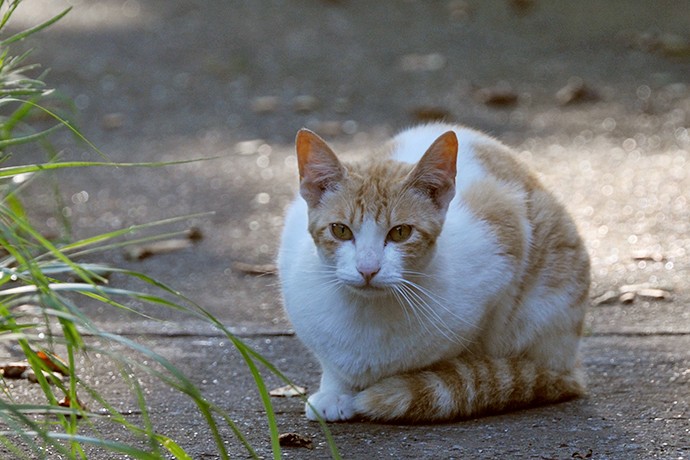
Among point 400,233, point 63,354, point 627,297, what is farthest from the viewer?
point 627,297

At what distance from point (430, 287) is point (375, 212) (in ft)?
0.90

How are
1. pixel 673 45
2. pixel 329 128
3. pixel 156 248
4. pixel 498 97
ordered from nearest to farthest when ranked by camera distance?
pixel 156 248
pixel 329 128
pixel 498 97
pixel 673 45

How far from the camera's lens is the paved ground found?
2.89 meters

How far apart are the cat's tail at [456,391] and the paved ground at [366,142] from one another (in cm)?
5

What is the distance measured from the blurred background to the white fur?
2.87 feet

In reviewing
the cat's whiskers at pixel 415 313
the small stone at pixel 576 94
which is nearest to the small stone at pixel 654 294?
the cat's whiskers at pixel 415 313

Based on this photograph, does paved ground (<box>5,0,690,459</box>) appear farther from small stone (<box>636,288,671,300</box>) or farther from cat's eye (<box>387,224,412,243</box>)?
cat's eye (<box>387,224,412,243</box>)

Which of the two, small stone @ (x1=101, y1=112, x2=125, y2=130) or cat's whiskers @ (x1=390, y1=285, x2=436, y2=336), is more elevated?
small stone @ (x1=101, y1=112, x2=125, y2=130)

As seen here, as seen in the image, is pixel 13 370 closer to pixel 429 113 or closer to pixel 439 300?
pixel 439 300

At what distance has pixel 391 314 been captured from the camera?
9.23 feet

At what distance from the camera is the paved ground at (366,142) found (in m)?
2.89

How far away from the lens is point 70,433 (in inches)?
82.4

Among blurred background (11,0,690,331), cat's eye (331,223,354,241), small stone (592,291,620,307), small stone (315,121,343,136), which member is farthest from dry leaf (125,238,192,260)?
cat's eye (331,223,354,241)

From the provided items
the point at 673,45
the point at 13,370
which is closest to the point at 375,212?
the point at 13,370
